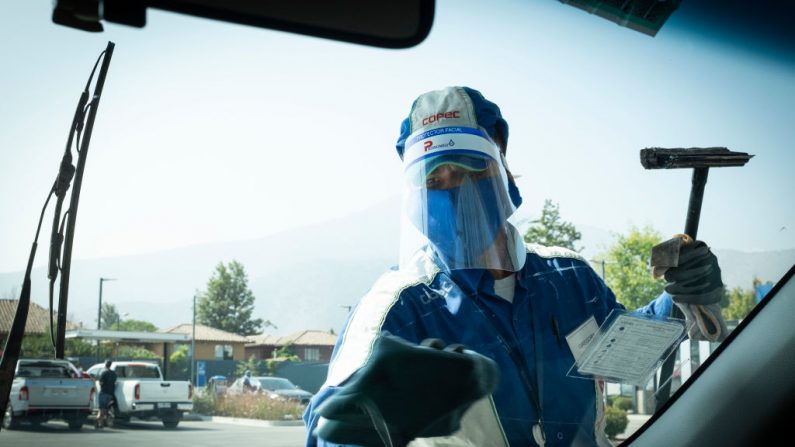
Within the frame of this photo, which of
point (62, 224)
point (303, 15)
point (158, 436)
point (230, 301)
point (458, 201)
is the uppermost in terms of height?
point (303, 15)

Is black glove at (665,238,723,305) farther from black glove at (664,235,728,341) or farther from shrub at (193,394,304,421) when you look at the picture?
shrub at (193,394,304,421)

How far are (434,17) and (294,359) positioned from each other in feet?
3.22

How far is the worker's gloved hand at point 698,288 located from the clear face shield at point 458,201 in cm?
43

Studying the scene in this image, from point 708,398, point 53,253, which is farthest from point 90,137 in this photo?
point 708,398

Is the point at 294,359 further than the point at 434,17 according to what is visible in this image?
Yes

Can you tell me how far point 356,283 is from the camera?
2320 mm

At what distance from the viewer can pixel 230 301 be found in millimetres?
1907

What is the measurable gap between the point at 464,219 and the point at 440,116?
30 cm

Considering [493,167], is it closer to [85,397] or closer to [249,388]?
[249,388]

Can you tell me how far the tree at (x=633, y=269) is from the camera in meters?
2.16

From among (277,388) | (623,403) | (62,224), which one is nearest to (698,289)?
(623,403)

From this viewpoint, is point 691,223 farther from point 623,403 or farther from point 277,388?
point 277,388

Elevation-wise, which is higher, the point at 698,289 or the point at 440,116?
the point at 440,116

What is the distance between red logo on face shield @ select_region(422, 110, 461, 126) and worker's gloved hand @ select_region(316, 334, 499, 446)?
2.70 feet
